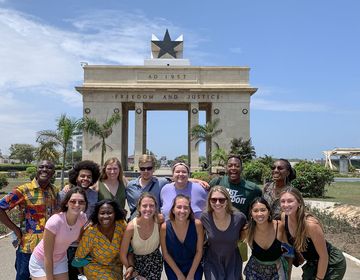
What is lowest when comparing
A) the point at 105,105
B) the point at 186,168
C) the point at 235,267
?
the point at 235,267

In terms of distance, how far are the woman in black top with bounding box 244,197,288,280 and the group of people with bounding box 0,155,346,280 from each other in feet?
0.04

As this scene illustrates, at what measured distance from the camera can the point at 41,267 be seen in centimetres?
501

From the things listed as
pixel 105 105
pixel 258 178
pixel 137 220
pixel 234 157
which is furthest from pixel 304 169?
pixel 105 105

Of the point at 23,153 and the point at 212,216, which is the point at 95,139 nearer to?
the point at 212,216

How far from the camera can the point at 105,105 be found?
1724 inches

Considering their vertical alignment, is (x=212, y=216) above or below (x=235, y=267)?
above

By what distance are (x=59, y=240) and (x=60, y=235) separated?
0.19ft

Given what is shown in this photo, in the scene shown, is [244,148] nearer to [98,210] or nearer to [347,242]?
[347,242]

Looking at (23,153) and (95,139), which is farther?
(23,153)

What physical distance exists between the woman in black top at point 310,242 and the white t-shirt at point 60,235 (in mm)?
2475

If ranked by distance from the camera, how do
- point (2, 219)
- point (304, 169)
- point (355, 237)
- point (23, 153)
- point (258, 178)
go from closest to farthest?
point (2, 219)
point (355, 237)
point (304, 169)
point (258, 178)
point (23, 153)

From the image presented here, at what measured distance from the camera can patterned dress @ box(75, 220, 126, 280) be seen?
505cm

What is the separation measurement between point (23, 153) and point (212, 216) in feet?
336

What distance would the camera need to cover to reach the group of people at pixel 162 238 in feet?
16.1
